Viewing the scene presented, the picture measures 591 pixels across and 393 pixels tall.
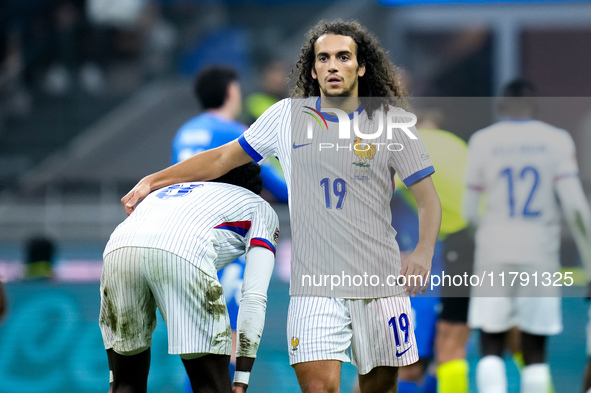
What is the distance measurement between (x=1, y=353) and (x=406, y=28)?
9.32m

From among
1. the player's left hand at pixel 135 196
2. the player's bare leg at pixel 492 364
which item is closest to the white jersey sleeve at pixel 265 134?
the player's left hand at pixel 135 196

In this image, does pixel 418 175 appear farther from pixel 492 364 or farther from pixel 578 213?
pixel 492 364

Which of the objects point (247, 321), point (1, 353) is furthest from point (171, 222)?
point (1, 353)

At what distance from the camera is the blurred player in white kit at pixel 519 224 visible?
15.5 ft

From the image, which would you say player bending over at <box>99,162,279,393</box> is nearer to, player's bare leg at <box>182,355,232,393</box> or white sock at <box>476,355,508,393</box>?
player's bare leg at <box>182,355,232,393</box>

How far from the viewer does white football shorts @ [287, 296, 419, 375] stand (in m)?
3.41

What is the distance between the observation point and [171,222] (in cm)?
329

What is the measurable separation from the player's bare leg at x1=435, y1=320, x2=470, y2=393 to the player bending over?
209 cm

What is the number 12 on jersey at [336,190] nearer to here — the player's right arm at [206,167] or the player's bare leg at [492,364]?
the player's right arm at [206,167]

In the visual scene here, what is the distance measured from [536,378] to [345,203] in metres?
1.96

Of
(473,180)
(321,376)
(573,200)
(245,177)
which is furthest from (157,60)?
(321,376)

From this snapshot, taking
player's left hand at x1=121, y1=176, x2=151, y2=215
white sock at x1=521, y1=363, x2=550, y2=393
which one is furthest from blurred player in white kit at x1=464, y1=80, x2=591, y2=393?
player's left hand at x1=121, y1=176, x2=151, y2=215

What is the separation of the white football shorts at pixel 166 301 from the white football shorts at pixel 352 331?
1.08 feet

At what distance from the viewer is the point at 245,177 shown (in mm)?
3822
